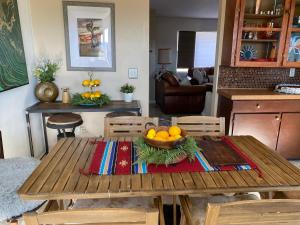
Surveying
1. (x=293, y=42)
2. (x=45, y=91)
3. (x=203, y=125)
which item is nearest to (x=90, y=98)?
(x=45, y=91)

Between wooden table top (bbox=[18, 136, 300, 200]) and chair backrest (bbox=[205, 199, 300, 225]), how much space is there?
0.72 ft

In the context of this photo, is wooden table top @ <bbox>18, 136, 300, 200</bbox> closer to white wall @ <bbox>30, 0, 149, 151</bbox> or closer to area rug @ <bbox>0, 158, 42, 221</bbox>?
area rug @ <bbox>0, 158, 42, 221</bbox>

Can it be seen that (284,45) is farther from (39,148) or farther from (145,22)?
(39,148)

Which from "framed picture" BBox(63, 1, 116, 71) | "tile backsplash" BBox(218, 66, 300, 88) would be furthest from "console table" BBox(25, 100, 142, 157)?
"tile backsplash" BBox(218, 66, 300, 88)

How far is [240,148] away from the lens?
1535mm

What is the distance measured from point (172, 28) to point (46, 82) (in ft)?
16.2

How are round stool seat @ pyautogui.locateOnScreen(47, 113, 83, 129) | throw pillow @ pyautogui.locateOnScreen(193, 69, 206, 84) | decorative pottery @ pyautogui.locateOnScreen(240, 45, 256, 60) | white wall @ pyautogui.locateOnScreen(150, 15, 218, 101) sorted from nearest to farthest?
1. round stool seat @ pyautogui.locateOnScreen(47, 113, 83, 129)
2. decorative pottery @ pyautogui.locateOnScreen(240, 45, 256, 60)
3. throw pillow @ pyautogui.locateOnScreen(193, 69, 206, 84)
4. white wall @ pyautogui.locateOnScreen(150, 15, 218, 101)

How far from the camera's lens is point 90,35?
274 centimetres

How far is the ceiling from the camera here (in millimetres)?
4840

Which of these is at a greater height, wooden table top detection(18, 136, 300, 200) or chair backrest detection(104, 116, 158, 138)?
chair backrest detection(104, 116, 158, 138)

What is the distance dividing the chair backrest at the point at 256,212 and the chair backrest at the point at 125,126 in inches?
42.8

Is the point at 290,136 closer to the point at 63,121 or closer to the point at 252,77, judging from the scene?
the point at 252,77

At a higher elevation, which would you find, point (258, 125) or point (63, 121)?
point (63, 121)

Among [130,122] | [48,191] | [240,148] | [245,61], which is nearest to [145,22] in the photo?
[245,61]
